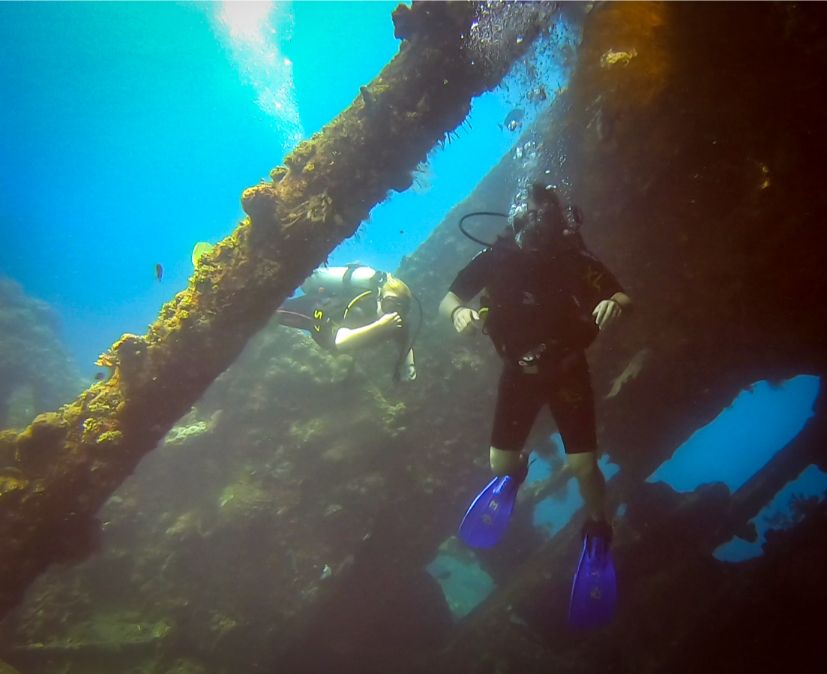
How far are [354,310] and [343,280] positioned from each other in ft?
2.02

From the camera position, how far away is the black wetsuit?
4.64 meters

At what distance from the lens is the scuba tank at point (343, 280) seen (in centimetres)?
675

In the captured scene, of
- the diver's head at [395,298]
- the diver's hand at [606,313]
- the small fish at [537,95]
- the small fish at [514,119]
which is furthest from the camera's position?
the small fish at [514,119]

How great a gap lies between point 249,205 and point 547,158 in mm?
7259

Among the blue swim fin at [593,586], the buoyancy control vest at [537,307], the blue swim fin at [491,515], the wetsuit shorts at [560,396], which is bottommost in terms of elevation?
the blue swim fin at [593,586]

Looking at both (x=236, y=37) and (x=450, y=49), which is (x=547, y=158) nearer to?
(x=450, y=49)

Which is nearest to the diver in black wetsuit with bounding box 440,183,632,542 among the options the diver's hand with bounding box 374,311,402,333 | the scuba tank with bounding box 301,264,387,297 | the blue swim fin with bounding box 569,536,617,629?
the blue swim fin with bounding box 569,536,617,629

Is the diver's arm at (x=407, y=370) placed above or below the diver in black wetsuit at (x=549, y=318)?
above

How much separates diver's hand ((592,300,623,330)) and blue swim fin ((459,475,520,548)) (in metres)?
2.22

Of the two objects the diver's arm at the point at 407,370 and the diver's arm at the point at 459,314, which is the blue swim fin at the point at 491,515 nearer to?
the diver's arm at the point at 407,370

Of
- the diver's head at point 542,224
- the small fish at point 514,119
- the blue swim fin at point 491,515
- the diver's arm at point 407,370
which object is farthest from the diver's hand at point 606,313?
the small fish at point 514,119

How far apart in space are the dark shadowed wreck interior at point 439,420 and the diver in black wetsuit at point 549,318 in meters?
2.55

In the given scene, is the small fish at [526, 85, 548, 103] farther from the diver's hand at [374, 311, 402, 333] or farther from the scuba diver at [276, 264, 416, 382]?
the diver's hand at [374, 311, 402, 333]

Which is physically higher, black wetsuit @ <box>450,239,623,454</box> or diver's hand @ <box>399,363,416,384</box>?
diver's hand @ <box>399,363,416,384</box>
